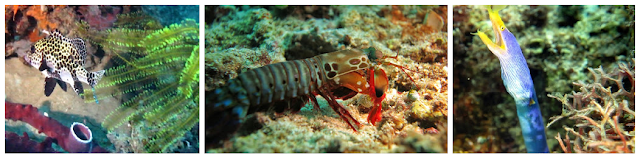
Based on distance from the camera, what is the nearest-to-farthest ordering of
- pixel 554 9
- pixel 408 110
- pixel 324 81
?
pixel 324 81 → pixel 408 110 → pixel 554 9

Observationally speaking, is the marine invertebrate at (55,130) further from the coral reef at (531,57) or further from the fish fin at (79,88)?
the coral reef at (531,57)

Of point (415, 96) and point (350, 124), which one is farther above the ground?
point (415, 96)

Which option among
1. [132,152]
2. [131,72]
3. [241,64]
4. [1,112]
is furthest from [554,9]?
[1,112]

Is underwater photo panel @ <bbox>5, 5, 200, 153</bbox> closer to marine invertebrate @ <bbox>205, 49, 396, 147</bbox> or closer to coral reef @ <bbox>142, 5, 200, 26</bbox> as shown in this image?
coral reef @ <bbox>142, 5, 200, 26</bbox>

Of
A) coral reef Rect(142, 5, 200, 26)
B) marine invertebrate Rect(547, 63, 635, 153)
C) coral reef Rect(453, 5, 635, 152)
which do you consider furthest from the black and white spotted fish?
marine invertebrate Rect(547, 63, 635, 153)

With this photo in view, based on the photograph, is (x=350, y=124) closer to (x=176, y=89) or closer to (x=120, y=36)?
(x=176, y=89)

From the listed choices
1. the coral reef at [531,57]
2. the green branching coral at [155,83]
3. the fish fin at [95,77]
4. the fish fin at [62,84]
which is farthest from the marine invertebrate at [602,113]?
the fish fin at [62,84]

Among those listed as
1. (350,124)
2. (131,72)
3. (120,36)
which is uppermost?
(120,36)

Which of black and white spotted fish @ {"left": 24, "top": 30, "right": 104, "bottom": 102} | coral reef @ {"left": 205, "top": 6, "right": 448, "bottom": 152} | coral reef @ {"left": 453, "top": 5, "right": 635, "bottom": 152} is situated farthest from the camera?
coral reef @ {"left": 453, "top": 5, "right": 635, "bottom": 152}

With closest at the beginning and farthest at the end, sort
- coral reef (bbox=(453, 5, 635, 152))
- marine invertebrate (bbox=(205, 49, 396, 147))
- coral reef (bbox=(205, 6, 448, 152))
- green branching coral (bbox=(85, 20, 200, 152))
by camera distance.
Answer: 1. marine invertebrate (bbox=(205, 49, 396, 147))
2. coral reef (bbox=(205, 6, 448, 152))
3. green branching coral (bbox=(85, 20, 200, 152))
4. coral reef (bbox=(453, 5, 635, 152))
